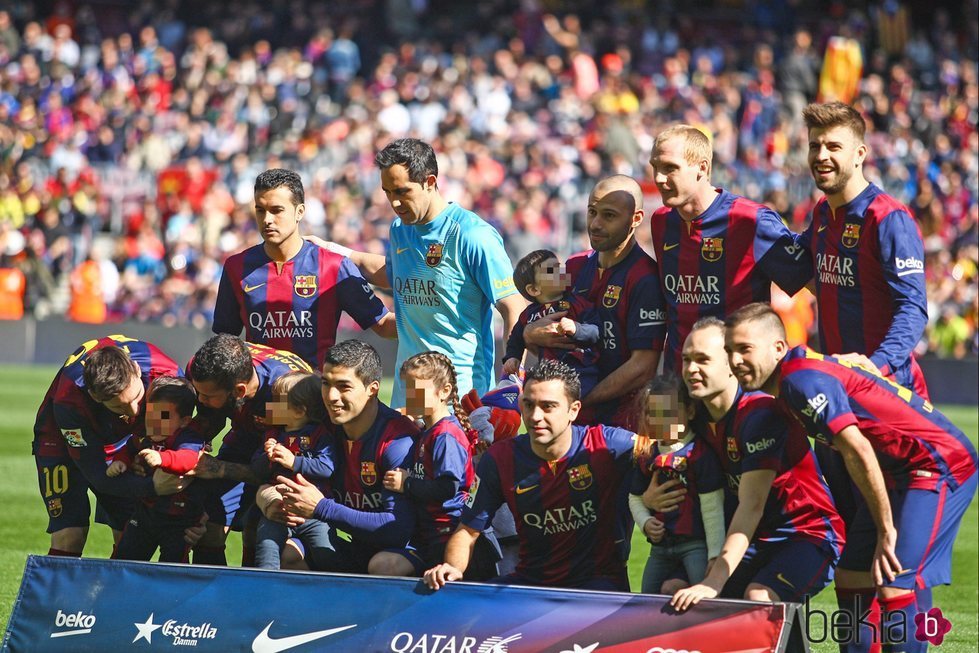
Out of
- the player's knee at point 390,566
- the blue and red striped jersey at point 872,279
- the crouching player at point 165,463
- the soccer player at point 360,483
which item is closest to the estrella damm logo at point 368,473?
the soccer player at point 360,483

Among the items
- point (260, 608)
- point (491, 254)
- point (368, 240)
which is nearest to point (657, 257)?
Answer: point (491, 254)

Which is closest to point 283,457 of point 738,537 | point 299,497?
point 299,497

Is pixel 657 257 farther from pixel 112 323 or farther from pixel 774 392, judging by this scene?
pixel 112 323

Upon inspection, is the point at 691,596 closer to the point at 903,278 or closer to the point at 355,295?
the point at 903,278

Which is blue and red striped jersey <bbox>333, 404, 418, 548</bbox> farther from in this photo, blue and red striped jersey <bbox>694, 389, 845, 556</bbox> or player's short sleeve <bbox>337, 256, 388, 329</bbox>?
blue and red striped jersey <bbox>694, 389, 845, 556</bbox>

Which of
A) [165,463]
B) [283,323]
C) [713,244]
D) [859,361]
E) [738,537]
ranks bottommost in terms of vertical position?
[738,537]

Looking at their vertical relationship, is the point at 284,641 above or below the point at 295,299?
below

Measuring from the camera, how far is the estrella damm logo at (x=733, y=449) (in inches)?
231

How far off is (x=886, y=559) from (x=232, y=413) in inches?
129

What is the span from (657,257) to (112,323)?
1592 cm

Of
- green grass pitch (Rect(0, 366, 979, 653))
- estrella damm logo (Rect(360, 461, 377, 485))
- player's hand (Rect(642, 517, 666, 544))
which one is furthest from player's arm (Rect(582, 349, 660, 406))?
green grass pitch (Rect(0, 366, 979, 653))

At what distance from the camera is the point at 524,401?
6.22 meters

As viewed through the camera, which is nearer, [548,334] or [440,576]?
[440,576]

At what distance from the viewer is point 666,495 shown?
5.95 metres
